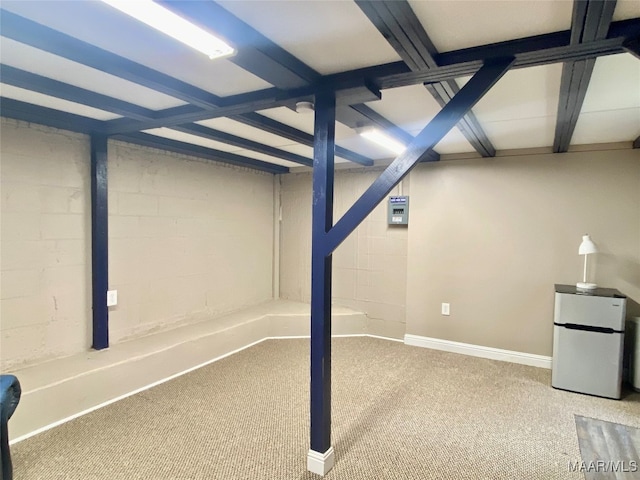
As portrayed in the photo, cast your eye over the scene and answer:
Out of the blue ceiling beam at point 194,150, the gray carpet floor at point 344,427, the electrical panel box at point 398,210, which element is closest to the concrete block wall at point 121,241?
the blue ceiling beam at point 194,150

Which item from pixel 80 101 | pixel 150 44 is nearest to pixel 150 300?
pixel 80 101

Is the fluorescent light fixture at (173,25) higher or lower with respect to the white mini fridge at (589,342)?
higher

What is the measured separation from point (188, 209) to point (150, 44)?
2338mm

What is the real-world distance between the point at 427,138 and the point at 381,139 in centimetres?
140

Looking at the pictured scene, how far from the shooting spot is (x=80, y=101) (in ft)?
7.13

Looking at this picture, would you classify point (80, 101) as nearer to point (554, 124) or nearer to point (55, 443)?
point (55, 443)

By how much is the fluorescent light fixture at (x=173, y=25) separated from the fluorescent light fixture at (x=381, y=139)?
137 centimetres

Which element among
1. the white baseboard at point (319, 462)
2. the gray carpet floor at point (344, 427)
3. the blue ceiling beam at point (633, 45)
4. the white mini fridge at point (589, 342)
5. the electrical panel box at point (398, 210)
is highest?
the blue ceiling beam at point (633, 45)

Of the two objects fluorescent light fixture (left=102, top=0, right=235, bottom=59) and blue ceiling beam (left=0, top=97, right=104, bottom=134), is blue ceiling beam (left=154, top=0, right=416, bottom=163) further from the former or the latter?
blue ceiling beam (left=0, top=97, right=104, bottom=134)

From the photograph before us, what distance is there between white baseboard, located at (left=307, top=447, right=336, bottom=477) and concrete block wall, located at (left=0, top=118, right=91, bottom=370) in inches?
80.5

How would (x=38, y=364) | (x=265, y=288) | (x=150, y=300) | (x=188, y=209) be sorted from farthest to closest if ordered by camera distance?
(x=265, y=288) < (x=188, y=209) < (x=150, y=300) < (x=38, y=364)

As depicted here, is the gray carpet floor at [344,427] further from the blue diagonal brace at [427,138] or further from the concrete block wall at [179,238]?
the blue diagonal brace at [427,138]

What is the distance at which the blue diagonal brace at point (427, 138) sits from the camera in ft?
5.30

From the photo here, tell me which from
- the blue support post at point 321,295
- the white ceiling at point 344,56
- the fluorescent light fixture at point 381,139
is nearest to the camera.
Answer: the white ceiling at point 344,56
